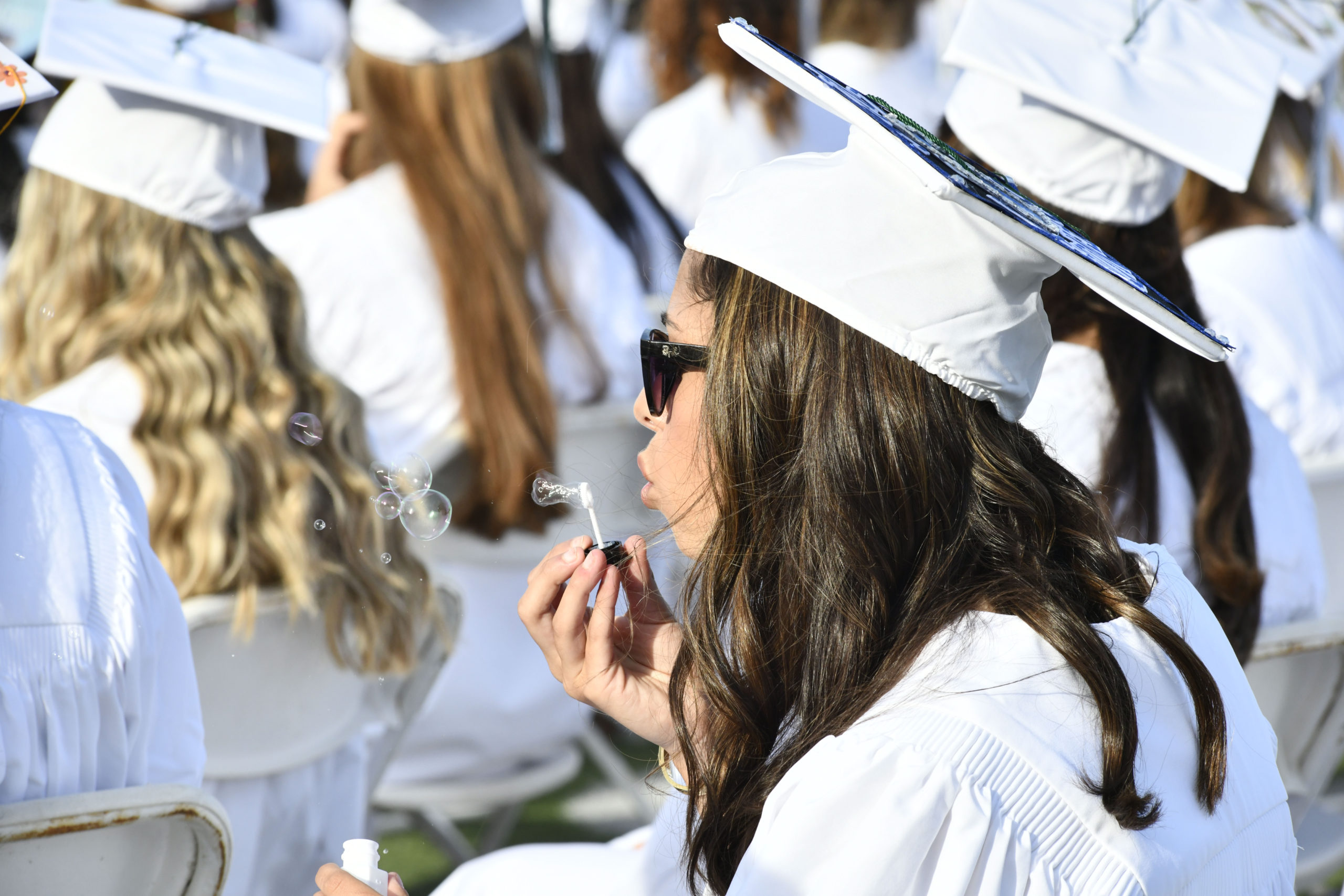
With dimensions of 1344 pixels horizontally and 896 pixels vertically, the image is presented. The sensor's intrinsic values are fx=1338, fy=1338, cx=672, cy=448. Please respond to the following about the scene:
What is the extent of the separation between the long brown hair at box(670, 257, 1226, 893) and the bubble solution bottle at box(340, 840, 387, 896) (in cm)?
31

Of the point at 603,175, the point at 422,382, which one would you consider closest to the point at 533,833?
the point at 422,382

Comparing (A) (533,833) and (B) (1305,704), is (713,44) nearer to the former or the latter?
(A) (533,833)

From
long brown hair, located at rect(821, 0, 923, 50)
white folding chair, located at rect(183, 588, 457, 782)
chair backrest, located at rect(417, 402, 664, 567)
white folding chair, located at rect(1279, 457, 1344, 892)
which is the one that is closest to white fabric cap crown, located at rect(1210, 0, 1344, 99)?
white folding chair, located at rect(1279, 457, 1344, 892)

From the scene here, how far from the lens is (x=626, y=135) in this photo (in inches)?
267

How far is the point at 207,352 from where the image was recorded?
2.38 meters

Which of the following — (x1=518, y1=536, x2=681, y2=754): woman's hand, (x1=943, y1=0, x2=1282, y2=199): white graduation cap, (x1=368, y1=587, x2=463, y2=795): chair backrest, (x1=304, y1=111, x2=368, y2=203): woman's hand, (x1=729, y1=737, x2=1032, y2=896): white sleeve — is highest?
(x1=943, y1=0, x2=1282, y2=199): white graduation cap

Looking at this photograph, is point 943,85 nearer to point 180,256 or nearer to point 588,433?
point 588,433

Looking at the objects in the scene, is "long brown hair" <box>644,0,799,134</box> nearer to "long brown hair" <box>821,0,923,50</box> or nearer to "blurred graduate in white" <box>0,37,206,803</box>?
"long brown hair" <box>821,0,923,50</box>

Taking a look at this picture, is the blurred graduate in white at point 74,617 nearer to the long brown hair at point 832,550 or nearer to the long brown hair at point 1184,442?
the long brown hair at point 832,550

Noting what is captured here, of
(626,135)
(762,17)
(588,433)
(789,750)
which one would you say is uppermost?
(789,750)

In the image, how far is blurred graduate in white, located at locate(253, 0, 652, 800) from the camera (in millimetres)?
3289

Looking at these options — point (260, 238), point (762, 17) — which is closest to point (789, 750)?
point (260, 238)

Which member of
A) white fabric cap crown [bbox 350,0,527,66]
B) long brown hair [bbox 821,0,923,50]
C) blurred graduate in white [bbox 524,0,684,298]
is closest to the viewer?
white fabric cap crown [bbox 350,0,527,66]

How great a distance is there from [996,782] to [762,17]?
4.61 meters
